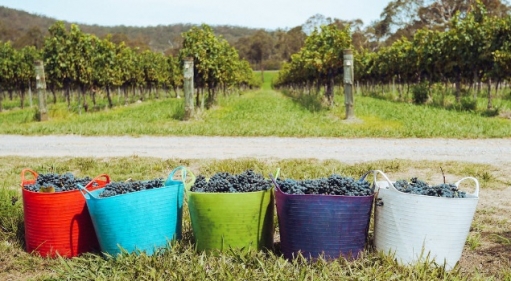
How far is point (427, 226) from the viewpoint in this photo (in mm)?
3201

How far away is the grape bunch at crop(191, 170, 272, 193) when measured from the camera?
346cm

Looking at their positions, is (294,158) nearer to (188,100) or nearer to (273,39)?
(188,100)

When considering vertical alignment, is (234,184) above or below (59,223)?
above

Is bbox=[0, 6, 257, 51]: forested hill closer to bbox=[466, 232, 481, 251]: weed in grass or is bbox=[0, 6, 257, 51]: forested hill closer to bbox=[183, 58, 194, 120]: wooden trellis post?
bbox=[183, 58, 194, 120]: wooden trellis post

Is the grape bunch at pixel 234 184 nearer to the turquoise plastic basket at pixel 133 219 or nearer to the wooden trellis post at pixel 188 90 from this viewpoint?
the turquoise plastic basket at pixel 133 219

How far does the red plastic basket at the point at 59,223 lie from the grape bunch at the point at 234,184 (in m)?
0.90

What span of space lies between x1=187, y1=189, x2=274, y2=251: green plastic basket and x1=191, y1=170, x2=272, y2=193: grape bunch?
93mm

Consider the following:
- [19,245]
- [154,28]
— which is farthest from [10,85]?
[154,28]

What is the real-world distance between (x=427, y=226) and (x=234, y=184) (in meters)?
1.40

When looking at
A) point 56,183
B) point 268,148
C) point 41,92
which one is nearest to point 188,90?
point 41,92

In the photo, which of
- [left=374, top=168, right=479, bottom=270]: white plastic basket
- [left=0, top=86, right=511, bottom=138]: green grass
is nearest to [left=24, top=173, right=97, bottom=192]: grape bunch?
[left=374, top=168, right=479, bottom=270]: white plastic basket

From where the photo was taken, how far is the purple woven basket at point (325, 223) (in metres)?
3.19

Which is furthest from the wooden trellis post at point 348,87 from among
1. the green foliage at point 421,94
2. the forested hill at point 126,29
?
the forested hill at point 126,29

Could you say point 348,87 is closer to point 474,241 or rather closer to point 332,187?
point 474,241
